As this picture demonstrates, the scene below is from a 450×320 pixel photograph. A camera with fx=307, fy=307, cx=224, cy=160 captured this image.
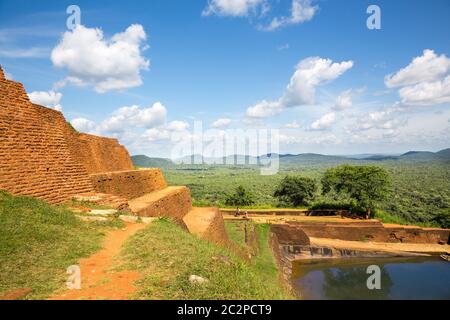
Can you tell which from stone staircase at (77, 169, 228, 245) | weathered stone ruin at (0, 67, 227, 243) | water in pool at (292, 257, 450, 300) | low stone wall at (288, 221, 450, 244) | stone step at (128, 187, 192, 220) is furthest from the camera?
low stone wall at (288, 221, 450, 244)

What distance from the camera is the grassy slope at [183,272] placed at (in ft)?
13.4

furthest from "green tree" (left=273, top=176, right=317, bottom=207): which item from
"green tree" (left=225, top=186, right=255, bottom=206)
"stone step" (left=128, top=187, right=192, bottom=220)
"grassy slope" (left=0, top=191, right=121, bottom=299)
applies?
"grassy slope" (left=0, top=191, right=121, bottom=299)

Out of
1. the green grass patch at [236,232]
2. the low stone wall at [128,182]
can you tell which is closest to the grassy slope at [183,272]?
the low stone wall at [128,182]

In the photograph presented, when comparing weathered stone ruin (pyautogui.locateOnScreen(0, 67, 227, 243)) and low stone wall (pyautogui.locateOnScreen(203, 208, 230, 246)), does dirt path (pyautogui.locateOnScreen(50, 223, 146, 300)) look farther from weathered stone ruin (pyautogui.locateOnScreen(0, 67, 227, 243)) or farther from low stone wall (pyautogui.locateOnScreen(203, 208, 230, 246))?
low stone wall (pyautogui.locateOnScreen(203, 208, 230, 246))

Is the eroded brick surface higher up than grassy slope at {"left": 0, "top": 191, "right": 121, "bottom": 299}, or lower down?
higher up

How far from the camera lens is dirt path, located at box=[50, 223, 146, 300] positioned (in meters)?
3.95

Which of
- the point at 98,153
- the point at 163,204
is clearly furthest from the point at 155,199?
the point at 98,153

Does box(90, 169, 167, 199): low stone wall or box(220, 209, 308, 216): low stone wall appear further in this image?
box(220, 209, 308, 216): low stone wall

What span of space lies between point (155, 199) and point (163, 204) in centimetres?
53

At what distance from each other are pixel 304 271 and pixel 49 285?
782 inches

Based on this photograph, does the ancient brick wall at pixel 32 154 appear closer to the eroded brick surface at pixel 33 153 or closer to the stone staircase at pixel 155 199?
the eroded brick surface at pixel 33 153

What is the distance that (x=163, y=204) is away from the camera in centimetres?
1380

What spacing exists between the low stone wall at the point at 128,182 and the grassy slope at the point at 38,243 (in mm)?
4424

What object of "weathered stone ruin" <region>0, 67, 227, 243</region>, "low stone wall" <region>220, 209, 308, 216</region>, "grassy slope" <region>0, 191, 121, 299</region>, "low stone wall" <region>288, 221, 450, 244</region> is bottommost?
"low stone wall" <region>288, 221, 450, 244</region>
